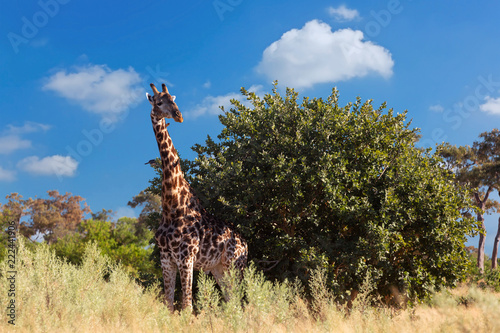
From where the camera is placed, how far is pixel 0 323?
9406mm

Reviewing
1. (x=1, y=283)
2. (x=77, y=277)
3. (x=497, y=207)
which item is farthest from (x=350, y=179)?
(x=497, y=207)

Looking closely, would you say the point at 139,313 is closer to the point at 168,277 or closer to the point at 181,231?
the point at 168,277

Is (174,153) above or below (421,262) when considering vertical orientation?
above

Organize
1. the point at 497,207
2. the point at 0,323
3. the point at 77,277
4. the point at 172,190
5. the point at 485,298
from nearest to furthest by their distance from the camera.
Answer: the point at 485,298, the point at 0,323, the point at 77,277, the point at 172,190, the point at 497,207

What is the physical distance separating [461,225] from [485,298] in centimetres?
723

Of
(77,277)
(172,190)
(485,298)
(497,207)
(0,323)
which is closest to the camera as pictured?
(485,298)

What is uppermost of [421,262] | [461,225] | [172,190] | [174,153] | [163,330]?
[174,153]

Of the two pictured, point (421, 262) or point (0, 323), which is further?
point (421, 262)

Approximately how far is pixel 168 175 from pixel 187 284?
3.42 metres

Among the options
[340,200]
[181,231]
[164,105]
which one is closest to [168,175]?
[181,231]

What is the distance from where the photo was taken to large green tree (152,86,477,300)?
13.9m

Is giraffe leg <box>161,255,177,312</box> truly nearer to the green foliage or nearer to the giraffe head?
the giraffe head

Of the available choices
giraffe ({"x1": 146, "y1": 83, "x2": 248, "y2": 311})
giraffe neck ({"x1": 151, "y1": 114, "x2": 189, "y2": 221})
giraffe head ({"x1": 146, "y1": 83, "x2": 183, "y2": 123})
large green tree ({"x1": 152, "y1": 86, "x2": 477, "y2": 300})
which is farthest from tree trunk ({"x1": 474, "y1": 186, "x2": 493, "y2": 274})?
giraffe head ({"x1": 146, "y1": 83, "x2": 183, "y2": 123})

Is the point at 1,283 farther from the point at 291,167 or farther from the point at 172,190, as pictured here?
the point at 291,167
